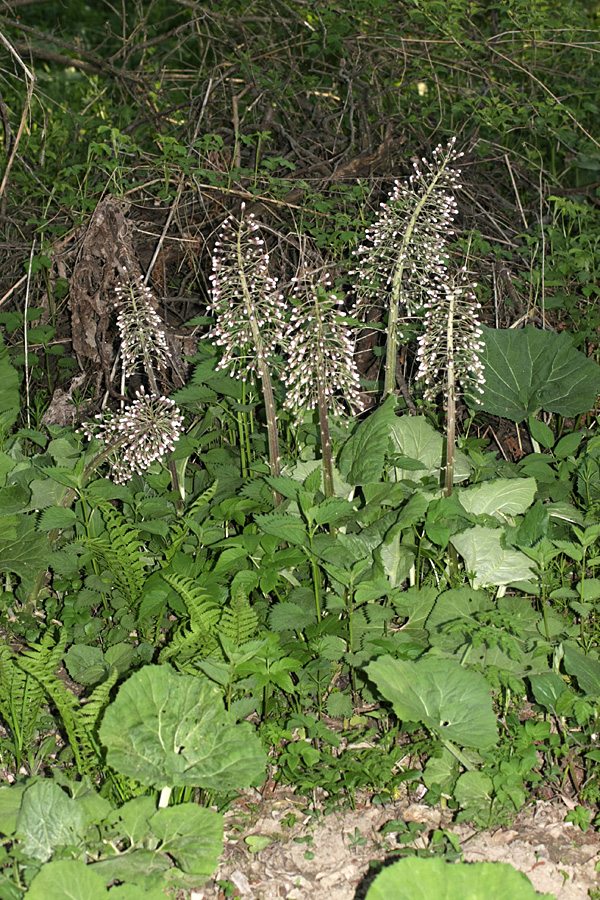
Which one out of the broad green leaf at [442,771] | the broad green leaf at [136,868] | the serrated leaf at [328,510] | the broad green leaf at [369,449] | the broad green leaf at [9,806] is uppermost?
the broad green leaf at [369,449]

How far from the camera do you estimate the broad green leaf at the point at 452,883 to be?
71.7 inches

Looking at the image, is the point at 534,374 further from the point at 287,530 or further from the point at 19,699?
the point at 19,699

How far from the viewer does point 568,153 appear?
220 inches

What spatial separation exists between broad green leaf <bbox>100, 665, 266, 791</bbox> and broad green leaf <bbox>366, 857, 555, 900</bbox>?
47 cm

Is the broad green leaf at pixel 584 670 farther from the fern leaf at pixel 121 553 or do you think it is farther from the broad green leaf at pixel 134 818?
the fern leaf at pixel 121 553

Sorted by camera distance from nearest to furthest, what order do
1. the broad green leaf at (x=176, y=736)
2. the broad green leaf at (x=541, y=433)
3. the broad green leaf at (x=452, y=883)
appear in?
the broad green leaf at (x=452, y=883)
the broad green leaf at (x=176, y=736)
the broad green leaf at (x=541, y=433)

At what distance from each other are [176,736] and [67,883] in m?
0.46

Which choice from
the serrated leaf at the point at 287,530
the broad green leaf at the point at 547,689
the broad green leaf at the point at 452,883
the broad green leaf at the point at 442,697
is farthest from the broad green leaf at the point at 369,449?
the broad green leaf at the point at 452,883

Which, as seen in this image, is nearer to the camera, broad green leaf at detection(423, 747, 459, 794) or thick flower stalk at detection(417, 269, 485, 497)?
broad green leaf at detection(423, 747, 459, 794)

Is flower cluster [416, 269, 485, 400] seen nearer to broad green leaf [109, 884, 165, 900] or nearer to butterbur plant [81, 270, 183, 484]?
butterbur plant [81, 270, 183, 484]

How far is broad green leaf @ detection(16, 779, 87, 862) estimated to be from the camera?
212cm

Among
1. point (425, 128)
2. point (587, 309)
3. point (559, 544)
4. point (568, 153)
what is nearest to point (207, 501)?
point (559, 544)

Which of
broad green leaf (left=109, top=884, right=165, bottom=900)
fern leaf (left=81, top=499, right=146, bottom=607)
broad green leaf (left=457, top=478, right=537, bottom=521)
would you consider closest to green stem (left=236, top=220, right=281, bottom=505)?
fern leaf (left=81, top=499, right=146, bottom=607)

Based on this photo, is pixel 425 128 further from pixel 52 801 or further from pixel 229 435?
pixel 52 801
